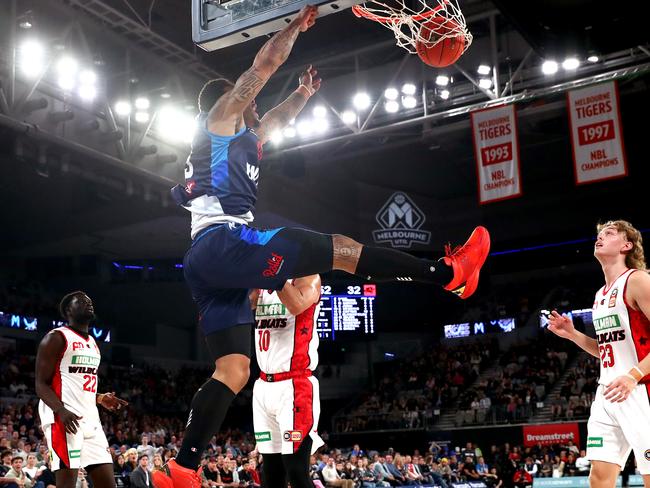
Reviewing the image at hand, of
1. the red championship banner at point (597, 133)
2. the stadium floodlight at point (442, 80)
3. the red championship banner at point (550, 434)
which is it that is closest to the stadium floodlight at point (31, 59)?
the stadium floodlight at point (442, 80)

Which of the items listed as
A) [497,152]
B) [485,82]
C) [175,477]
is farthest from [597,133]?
[175,477]

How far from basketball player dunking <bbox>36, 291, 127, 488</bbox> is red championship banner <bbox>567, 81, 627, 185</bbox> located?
12.0 m

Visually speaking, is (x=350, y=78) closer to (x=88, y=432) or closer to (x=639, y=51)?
(x=639, y=51)

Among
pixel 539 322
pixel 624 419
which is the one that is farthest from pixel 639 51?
pixel 539 322

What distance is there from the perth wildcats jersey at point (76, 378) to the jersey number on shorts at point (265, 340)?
4.80ft

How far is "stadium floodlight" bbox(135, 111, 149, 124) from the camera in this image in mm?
17266

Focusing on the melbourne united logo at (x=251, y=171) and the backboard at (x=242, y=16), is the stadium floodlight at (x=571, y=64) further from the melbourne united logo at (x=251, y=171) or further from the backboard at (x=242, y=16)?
the melbourne united logo at (x=251, y=171)

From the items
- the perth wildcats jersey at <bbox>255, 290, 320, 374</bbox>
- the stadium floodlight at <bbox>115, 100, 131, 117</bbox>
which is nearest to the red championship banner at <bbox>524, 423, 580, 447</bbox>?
the stadium floodlight at <bbox>115, 100, 131, 117</bbox>

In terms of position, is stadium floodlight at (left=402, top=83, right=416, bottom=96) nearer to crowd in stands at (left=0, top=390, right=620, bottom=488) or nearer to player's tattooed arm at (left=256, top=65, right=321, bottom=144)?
crowd in stands at (left=0, top=390, right=620, bottom=488)

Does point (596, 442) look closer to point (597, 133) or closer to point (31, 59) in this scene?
point (597, 133)

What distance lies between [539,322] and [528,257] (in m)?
3.51

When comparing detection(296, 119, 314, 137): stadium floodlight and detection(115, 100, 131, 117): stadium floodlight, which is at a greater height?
detection(296, 119, 314, 137): stadium floodlight

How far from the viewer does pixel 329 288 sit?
24.3m

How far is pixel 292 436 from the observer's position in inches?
221
